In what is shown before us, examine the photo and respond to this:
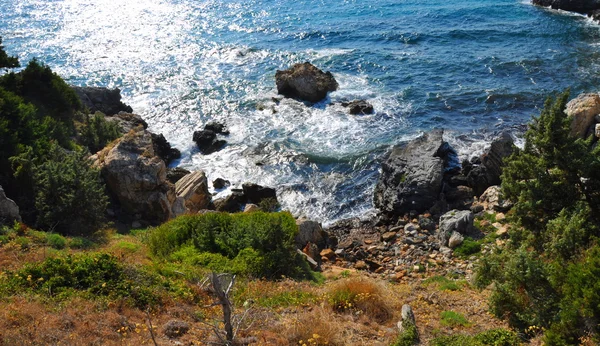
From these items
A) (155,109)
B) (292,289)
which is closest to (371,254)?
(292,289)

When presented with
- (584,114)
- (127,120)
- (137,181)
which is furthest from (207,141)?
(584,114)

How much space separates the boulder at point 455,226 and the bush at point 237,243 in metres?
6.77

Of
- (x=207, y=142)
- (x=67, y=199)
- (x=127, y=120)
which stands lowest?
(x=207, y=142)

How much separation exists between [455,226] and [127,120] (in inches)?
899

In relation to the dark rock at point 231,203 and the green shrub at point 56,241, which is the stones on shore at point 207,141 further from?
the green shrub at point 56,241

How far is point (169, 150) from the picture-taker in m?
31.2

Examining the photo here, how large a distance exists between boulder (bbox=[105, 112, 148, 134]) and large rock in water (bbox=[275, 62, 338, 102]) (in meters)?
10.6

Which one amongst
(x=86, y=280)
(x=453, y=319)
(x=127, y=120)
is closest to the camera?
(x=86, y=280)

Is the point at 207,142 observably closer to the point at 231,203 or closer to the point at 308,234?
the point at 231,203

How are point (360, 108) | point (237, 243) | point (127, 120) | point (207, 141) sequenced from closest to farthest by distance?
point (237, 243) → point (207, 141) → point (127, 120) → point (360, 108)

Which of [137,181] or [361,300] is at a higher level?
[137,181]

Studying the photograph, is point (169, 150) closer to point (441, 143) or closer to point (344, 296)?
point (441, 143)

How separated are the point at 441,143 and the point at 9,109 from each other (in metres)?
21.4

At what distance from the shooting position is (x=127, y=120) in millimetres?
33531
